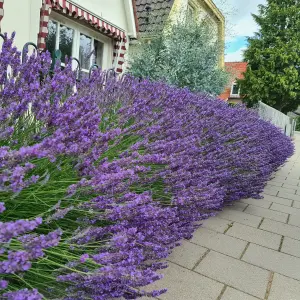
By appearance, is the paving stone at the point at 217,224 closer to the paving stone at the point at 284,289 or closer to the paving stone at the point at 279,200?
the paving stone at the point at 284,289

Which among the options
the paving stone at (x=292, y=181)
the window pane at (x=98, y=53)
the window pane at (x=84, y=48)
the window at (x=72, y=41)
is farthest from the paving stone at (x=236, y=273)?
the window pane at (x=98, y=53)

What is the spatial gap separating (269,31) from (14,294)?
2848 centimetres

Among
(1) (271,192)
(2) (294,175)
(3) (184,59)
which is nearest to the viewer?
(1) (271,192)

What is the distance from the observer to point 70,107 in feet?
5.52

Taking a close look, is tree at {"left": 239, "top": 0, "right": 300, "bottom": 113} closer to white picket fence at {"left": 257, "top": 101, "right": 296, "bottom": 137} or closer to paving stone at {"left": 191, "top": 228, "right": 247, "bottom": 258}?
white picket fence at {"left": 257, "top": 101, "right": 296, "bottom": 137}

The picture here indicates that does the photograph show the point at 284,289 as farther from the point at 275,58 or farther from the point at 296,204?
the point at 275,58

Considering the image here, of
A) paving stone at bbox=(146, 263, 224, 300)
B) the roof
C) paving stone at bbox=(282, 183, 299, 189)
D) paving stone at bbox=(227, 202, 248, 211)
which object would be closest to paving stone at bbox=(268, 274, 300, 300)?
paving stone at bbox=(146, 263, 224, 300)

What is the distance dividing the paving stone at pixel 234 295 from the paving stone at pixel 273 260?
49cm

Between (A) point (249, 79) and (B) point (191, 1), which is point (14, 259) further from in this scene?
(A) point (249, 79)

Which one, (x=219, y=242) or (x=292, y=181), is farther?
(x=292, y=181)

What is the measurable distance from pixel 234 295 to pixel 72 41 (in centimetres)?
783

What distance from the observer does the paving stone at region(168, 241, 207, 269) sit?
2.34 meters

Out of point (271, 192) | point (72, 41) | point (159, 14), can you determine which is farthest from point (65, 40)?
point (271, 192)

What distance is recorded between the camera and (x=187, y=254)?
2482 millimetres
